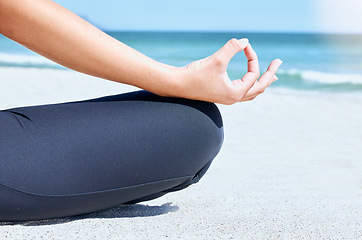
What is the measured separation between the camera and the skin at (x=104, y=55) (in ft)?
4.17

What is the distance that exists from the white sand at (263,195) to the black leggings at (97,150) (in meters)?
0.11

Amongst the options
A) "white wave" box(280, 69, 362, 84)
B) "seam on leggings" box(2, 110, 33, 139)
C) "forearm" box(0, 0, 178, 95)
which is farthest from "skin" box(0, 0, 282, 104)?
"white wave" box(280, 69, 362, 84)

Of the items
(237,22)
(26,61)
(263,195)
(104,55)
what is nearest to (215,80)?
(104,55)

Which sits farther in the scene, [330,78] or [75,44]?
[330,78]

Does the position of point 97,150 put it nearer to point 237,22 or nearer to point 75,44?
point 75,44

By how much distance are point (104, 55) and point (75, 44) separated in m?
0.08

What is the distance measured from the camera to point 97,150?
130 cm

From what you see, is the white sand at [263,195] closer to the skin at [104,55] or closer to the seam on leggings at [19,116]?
the seam on leggings at [19,116]

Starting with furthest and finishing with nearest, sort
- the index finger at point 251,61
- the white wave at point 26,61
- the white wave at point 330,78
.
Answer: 1. the white wave at point 26,61
2. the white wave at point 330,78
3. the index finger at point 251,61

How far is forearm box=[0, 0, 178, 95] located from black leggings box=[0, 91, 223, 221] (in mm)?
81

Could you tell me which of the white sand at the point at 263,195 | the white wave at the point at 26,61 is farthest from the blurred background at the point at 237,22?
the white sand at the point at 263,195

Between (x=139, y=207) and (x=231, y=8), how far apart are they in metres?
40.7

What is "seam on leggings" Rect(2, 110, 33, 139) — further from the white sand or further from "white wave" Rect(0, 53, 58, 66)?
"white wave" Rect(0, 53, 58, 66)

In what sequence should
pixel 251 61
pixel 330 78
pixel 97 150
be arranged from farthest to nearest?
1. pixel 330 78
2. pixel 251 61
3. pixel 97 150
